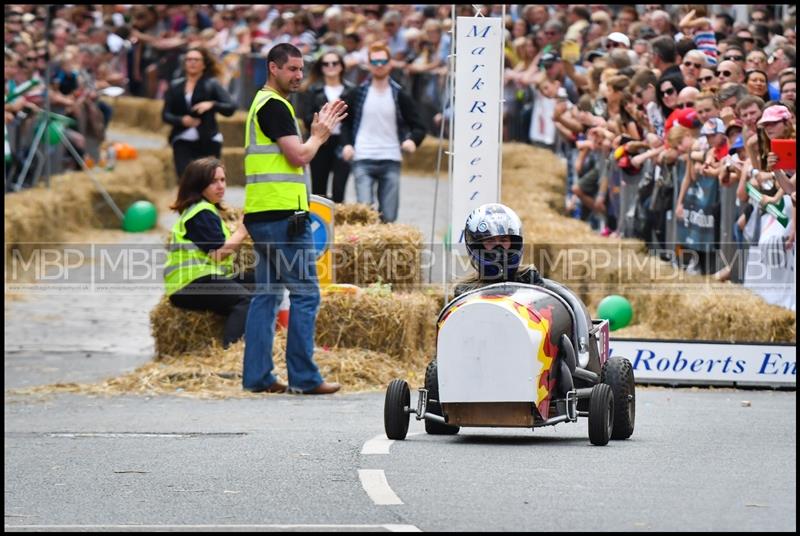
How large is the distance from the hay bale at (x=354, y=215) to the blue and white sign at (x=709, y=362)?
3422mm

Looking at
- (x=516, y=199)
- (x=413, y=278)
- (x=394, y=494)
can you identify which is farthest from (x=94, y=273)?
(x=394, y=494)

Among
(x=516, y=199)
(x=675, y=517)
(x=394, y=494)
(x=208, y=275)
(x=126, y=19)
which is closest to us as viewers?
(x=675, y=517)

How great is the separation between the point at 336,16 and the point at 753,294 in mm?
16847

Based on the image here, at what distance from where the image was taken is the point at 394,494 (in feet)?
25.7

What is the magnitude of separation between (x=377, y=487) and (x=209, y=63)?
37.7 ft

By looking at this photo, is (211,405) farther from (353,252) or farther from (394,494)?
(394,494)

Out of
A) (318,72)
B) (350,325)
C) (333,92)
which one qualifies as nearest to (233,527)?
(350,325)

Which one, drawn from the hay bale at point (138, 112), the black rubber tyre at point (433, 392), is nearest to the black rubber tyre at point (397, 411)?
the black rubber tyre at point (433, 392)

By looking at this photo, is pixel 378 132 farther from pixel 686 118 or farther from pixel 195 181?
pixel 195 181

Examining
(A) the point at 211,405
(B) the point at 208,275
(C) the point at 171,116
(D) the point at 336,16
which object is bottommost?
(A) the point at 211,405

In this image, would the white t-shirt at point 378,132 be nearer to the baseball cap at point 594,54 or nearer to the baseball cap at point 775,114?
the baseball cap at point 594,54

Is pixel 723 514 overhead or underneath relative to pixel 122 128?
underneath

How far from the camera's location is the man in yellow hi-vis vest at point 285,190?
12227 millimetres
